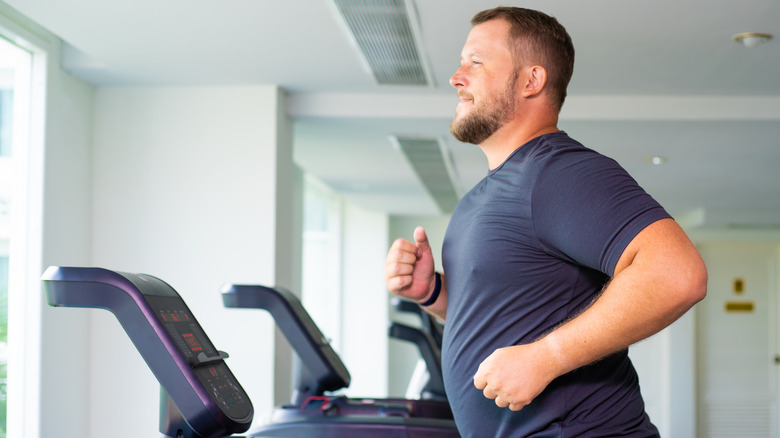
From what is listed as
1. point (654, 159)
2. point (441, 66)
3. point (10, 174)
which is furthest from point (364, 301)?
point (10, 174)

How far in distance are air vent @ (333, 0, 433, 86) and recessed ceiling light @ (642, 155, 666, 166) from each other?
228 cm

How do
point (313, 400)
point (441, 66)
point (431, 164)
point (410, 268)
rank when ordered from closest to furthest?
Result: point (410, 268) → point (313, 400) → point (441, 66) → point (431, 164)

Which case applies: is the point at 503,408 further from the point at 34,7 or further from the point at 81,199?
the point at 81,199

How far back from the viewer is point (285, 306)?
92.6 inches

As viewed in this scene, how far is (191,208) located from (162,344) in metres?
2.48

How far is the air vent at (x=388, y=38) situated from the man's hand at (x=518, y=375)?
73.9 inches

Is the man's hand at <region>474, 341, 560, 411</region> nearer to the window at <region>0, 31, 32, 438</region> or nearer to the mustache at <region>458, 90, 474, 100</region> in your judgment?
the mustache at <region>458, 90, 474, 100</region>

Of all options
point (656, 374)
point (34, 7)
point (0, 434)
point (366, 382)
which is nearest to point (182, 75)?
point (34, 7)

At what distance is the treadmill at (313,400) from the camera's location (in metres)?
2.33

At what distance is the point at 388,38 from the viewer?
3.02 m

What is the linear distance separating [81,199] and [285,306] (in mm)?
1769

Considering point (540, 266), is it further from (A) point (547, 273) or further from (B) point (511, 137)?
(B) point (511, 137)

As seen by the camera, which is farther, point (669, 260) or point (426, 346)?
point (426, 346)

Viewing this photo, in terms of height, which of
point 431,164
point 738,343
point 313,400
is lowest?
point 738,343
